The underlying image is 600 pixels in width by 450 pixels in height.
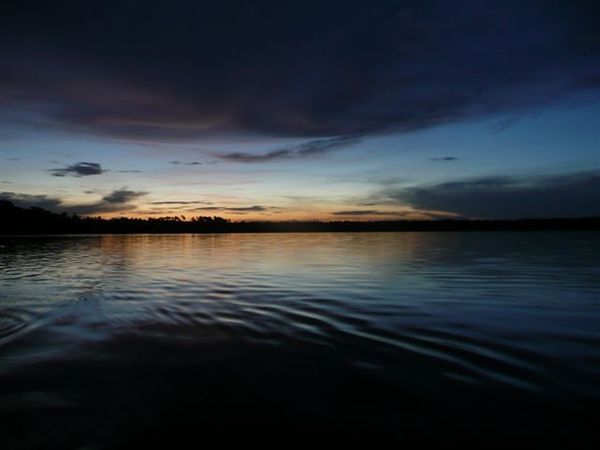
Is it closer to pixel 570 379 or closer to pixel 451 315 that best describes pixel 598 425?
pixel 570 379

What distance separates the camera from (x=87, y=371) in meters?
7.18

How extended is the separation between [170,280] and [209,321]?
34.6 feet

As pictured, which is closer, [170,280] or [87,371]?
[87,371]

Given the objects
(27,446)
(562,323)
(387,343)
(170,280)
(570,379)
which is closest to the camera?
(27,446)

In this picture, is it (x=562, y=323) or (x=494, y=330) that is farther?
(x=562, y=323)

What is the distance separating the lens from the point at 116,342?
9.18 metres

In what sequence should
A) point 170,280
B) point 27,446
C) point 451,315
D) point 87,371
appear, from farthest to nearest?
point 170,280
point 451,315
point 87,371
point 27,446

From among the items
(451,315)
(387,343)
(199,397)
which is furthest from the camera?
(451,315)

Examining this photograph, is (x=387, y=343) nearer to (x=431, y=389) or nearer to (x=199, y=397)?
(x=431, y=389)

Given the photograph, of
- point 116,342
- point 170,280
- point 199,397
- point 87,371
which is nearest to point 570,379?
point 199,397

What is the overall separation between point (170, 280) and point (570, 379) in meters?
18.5

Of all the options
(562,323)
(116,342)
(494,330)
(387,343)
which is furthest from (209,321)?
(562,323)

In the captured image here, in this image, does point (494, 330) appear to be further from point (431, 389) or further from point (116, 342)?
point (116, 342)

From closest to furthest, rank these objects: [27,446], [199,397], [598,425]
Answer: [27,446], [598,425], [199,397]
